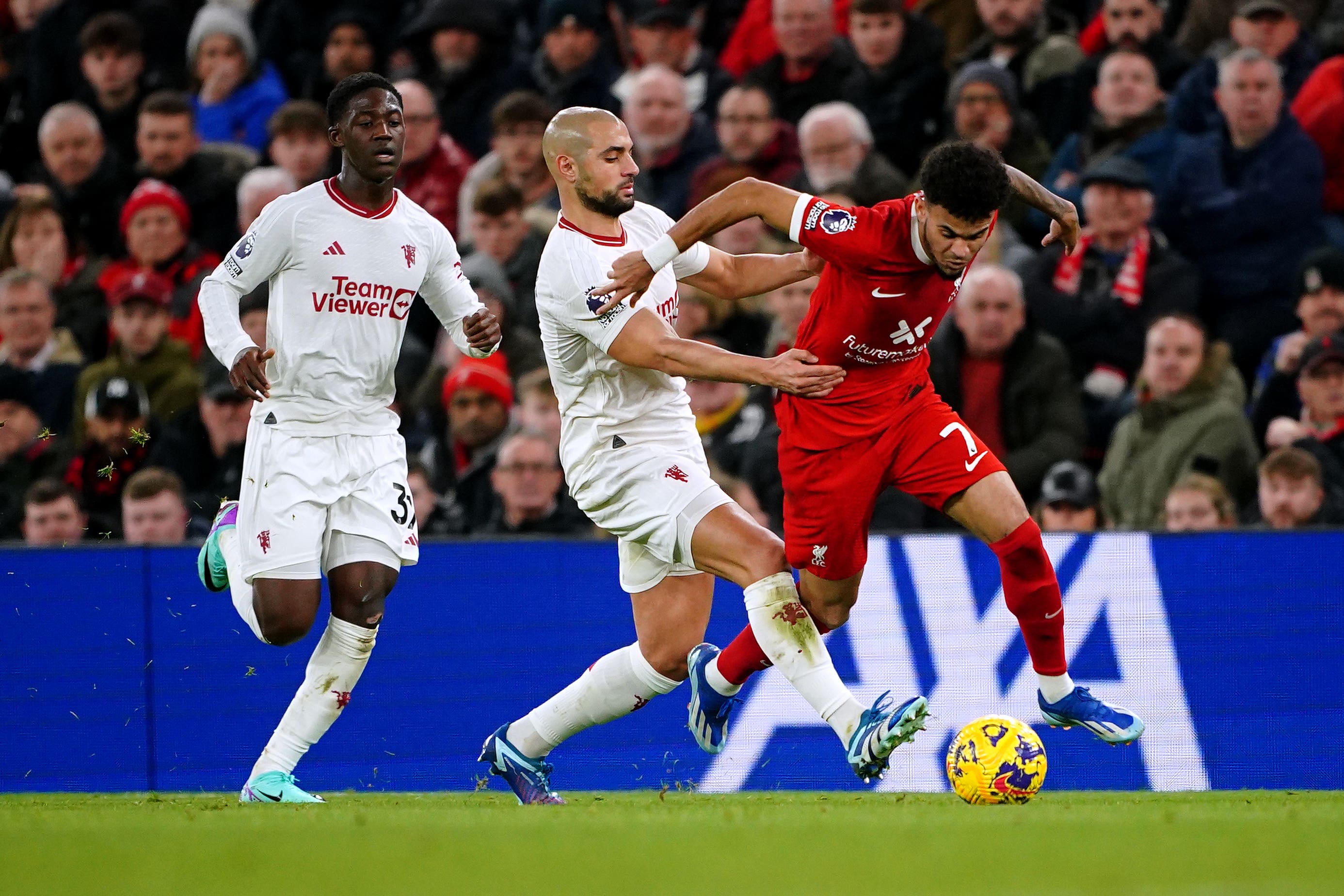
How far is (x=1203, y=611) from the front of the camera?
7.95m

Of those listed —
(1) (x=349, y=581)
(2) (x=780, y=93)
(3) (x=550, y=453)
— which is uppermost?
(2) (x=780, y=93)

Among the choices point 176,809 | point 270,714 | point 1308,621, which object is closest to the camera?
point 176,809

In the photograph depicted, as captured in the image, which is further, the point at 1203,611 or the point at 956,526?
the point at 956,526

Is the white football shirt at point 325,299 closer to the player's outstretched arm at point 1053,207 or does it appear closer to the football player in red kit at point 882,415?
the football player in red kit at point 882,415

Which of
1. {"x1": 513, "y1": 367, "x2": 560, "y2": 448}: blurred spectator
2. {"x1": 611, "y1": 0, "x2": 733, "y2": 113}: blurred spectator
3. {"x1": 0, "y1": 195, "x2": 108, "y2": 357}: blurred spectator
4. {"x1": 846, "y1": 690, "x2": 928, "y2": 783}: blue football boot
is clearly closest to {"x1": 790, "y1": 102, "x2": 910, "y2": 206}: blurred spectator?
{"x1": 611, "y1": 0, "x2": 733, "y2": 113}: blurred spectator

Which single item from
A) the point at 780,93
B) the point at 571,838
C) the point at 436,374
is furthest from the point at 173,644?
the point at 780,93

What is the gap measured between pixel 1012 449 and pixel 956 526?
55 cm

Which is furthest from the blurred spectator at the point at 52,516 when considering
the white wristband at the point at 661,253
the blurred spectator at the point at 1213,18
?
the blurred spectator at the point at 1213,18

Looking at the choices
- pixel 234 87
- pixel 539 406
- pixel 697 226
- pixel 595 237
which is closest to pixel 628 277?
pixel 697 226

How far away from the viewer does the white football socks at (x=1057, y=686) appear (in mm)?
6383

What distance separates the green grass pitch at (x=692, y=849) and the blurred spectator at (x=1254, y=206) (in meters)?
4.16

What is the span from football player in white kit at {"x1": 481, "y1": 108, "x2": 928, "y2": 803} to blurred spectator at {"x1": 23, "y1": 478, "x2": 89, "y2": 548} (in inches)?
165

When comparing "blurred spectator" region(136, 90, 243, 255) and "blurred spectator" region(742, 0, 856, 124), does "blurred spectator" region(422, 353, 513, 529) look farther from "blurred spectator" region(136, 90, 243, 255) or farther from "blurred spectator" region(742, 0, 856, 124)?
"blurred spectator" region(136, 90, 243, 255)

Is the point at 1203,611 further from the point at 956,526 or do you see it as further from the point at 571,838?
the point at 571,838
